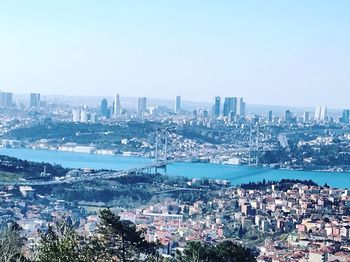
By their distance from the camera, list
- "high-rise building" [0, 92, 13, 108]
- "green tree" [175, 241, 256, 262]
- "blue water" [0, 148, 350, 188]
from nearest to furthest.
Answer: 1. "green tree" [175, 241, 256, 262]
2. "blue water" [0, 148, 350, 188]
3. "high-rise building" [0, 92, 13, 108]

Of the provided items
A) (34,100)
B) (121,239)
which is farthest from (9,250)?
(34,100)

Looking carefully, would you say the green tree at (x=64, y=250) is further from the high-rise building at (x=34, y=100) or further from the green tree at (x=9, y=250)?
the high-rise building at (x=34, y=100)

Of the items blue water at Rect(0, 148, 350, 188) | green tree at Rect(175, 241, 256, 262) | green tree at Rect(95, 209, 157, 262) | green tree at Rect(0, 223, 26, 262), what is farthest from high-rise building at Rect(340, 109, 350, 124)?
green tree at Rect(0, 223, 26, 262)

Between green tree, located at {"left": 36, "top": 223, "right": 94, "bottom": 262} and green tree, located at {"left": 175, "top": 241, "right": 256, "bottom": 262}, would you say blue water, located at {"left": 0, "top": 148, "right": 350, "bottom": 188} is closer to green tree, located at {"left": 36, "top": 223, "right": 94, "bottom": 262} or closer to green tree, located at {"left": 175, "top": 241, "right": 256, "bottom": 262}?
green tree, located at {"left": 175, "top": 241, "right": 256, "bottom": 262}

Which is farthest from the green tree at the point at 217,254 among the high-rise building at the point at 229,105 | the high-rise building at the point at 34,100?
the high-rise building at the point at 34,100

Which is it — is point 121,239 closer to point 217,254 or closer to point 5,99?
point 217,254

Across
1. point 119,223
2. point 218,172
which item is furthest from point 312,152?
point 119,223
